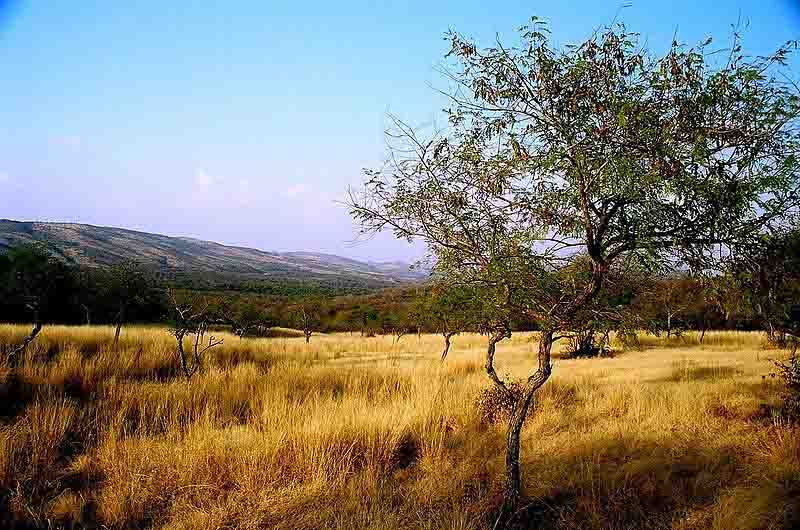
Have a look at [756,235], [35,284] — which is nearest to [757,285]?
[756,235]

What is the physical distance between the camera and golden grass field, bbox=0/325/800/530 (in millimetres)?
4309

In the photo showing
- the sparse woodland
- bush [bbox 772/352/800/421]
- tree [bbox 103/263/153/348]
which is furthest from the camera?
tree [bbox 103/263/153/348]

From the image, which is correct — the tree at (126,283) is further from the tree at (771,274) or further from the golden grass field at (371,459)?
the tree at (771,274)

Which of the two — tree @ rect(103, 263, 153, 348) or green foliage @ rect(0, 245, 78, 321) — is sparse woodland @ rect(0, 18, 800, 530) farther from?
tree @ rect(103, 263, 153, 348)

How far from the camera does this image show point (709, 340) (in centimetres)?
2955

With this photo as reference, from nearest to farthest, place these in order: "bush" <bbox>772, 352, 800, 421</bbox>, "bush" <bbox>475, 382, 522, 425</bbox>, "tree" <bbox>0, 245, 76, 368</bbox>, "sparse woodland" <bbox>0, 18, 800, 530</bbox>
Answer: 1. "sparse woodland" <bbox>0, 18, 800, 530</bbox>
2. "bush" <bbox>772, 352, 800, 421</bbox>
3. "bush" <bbox>475, 382, 522, 425</bbox>
4. "tree" <bbox>0, 245, 76, 368</bbox>

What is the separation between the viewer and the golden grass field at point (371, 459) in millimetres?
4309

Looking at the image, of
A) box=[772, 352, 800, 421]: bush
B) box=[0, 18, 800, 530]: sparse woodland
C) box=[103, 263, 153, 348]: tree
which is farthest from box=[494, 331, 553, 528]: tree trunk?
box=[103, 263, 153, 348]: tree

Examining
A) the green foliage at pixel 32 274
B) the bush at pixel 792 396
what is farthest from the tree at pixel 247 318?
the bush at pixel 792 396

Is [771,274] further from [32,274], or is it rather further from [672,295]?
[32,274]

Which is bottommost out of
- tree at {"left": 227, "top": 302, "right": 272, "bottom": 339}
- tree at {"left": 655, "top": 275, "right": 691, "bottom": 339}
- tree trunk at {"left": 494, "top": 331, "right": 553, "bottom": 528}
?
tree at {"left": 227, "top": 302, "right": 272, "bottom": 339}

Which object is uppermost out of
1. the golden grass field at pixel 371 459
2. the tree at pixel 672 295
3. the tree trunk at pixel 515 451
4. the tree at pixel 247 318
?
the tree at pixel 672 295

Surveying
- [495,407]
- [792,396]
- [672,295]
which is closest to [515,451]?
[672,295]

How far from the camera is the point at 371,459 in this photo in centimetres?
580
